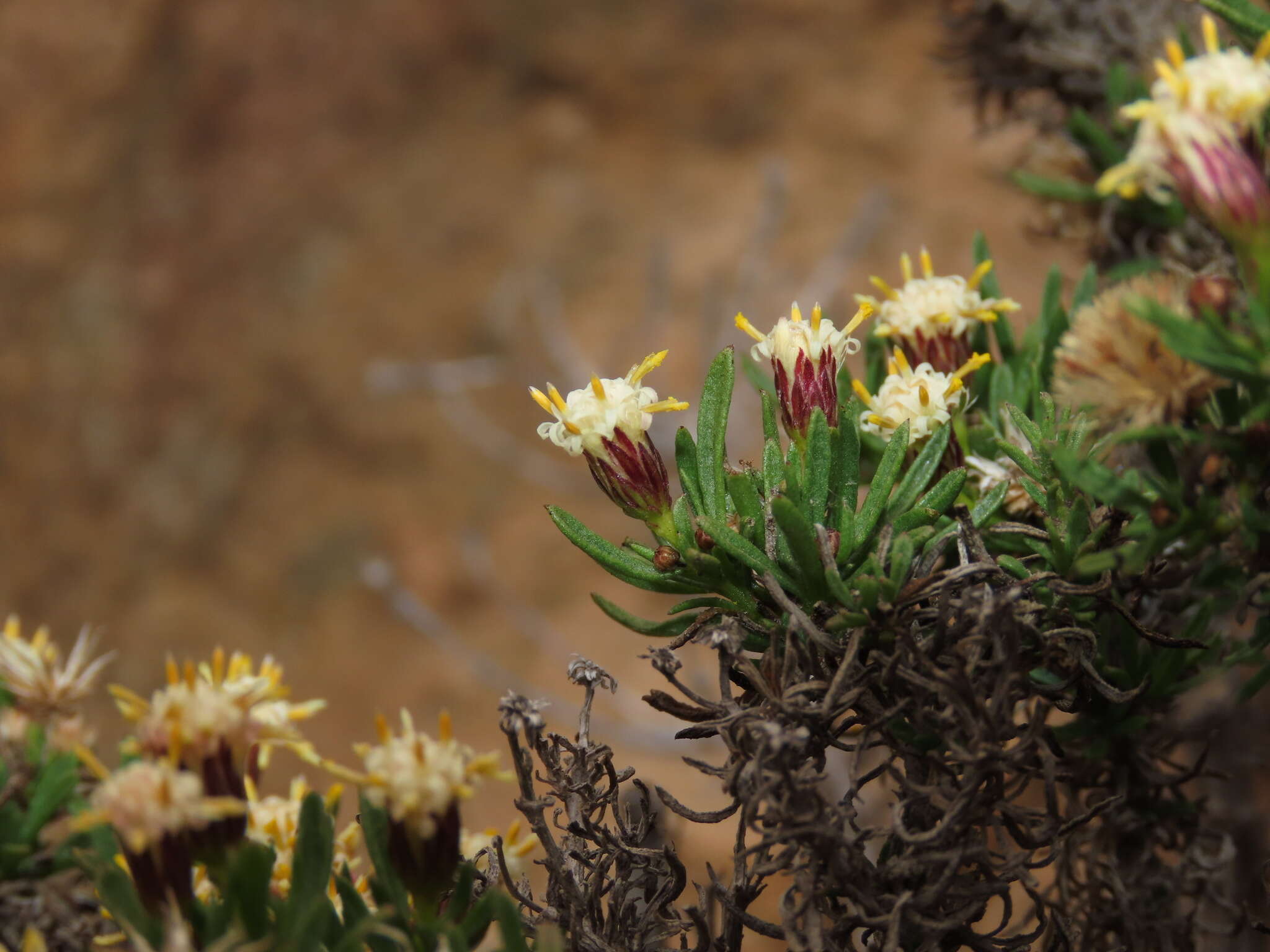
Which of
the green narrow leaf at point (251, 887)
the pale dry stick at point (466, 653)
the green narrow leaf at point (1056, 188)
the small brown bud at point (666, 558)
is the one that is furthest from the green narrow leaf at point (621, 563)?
the pale dry stick at point (466, 653)

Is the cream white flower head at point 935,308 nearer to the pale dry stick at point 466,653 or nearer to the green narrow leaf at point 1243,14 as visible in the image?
the green narrow leaf at point 1243,14

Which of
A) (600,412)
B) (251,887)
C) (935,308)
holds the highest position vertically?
(935,308)

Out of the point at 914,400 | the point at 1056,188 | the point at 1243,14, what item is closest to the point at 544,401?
the point at 914,400

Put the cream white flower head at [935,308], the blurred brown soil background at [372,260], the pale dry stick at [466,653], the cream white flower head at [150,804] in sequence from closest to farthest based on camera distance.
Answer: the cream white flower head at [150,804], the cream white flower head at [935,308], the pale dry stick at [466,653], the blurred brown soil background at [372,260]

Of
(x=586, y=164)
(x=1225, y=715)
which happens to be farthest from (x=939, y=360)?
(x=586, y=164)

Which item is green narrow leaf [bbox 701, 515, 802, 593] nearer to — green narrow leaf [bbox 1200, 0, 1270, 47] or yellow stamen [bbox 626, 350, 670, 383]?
yellow stamen [bbox 626, 350, 670, 383]

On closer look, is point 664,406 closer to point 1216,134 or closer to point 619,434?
point 619,434
